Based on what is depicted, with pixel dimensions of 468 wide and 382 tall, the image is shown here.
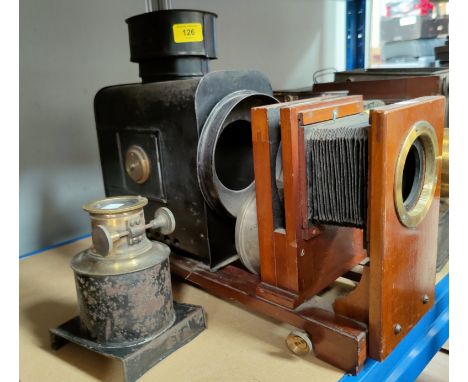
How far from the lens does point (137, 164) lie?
1157 mm

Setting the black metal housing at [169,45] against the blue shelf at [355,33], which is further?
Result: the blue shelf at [355,33]

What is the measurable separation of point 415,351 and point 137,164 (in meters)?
0.80

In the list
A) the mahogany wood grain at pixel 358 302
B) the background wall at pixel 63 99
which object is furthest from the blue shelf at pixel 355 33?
the mahogany wood grain at pixel 358 302

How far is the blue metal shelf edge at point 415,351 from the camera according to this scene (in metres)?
0.77

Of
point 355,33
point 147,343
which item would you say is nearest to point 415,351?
point 147,343

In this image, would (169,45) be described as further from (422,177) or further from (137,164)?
(422,177)

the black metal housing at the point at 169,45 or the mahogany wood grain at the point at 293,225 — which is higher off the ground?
the black metal housing at the point at 169,45

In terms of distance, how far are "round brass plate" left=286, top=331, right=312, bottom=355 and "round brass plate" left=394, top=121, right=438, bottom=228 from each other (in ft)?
0.91

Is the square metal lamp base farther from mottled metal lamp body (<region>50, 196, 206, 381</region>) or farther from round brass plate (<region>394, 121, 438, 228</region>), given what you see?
round brass plate (<region>394, 121, 438, 228</region>)

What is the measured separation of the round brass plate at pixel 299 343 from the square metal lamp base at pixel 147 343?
0.20 m

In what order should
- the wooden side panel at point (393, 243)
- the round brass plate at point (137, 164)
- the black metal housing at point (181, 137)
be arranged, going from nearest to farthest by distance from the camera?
the wooden side panel at point (393, 243) < the black metal housing at point (181, 137) < the round brass plate at point (137, 164)

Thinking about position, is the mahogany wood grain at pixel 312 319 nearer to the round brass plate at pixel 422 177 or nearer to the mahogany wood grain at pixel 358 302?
the mahogany wood grain at pixel 358 302

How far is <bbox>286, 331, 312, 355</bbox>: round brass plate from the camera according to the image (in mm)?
794

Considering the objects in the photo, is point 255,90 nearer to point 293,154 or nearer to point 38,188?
point 293,154
